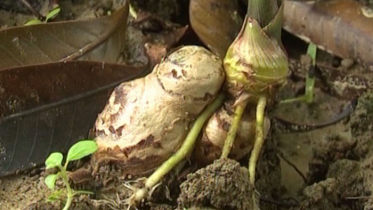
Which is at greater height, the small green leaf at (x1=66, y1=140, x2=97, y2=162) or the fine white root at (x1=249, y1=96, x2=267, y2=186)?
the small green leaf at (x1=66, y1=140, x2=97, y2=162)

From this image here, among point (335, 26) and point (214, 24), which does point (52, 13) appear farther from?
point (335, 26)

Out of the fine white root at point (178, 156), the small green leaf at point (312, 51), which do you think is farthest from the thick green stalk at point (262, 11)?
the small green leaf at point (312, 51)

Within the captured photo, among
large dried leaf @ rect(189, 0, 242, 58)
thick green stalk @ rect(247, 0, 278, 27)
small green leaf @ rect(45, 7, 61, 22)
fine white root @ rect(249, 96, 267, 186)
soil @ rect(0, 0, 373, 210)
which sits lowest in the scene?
soil @ rect(0, 0, 373, 210)

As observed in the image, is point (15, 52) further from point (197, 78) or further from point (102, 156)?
point (197, 78)

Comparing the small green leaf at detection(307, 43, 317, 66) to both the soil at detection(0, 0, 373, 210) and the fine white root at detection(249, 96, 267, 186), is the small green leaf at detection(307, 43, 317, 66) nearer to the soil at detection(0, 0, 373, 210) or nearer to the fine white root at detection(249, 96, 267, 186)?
the soil at detection(0, 0, 373, 210)

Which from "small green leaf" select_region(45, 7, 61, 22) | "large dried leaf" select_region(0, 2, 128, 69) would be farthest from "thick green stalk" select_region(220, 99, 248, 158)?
"small green leaf" select_region(45, 7, 61, 22)

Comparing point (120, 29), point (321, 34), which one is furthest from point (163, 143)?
point (321, 34)
